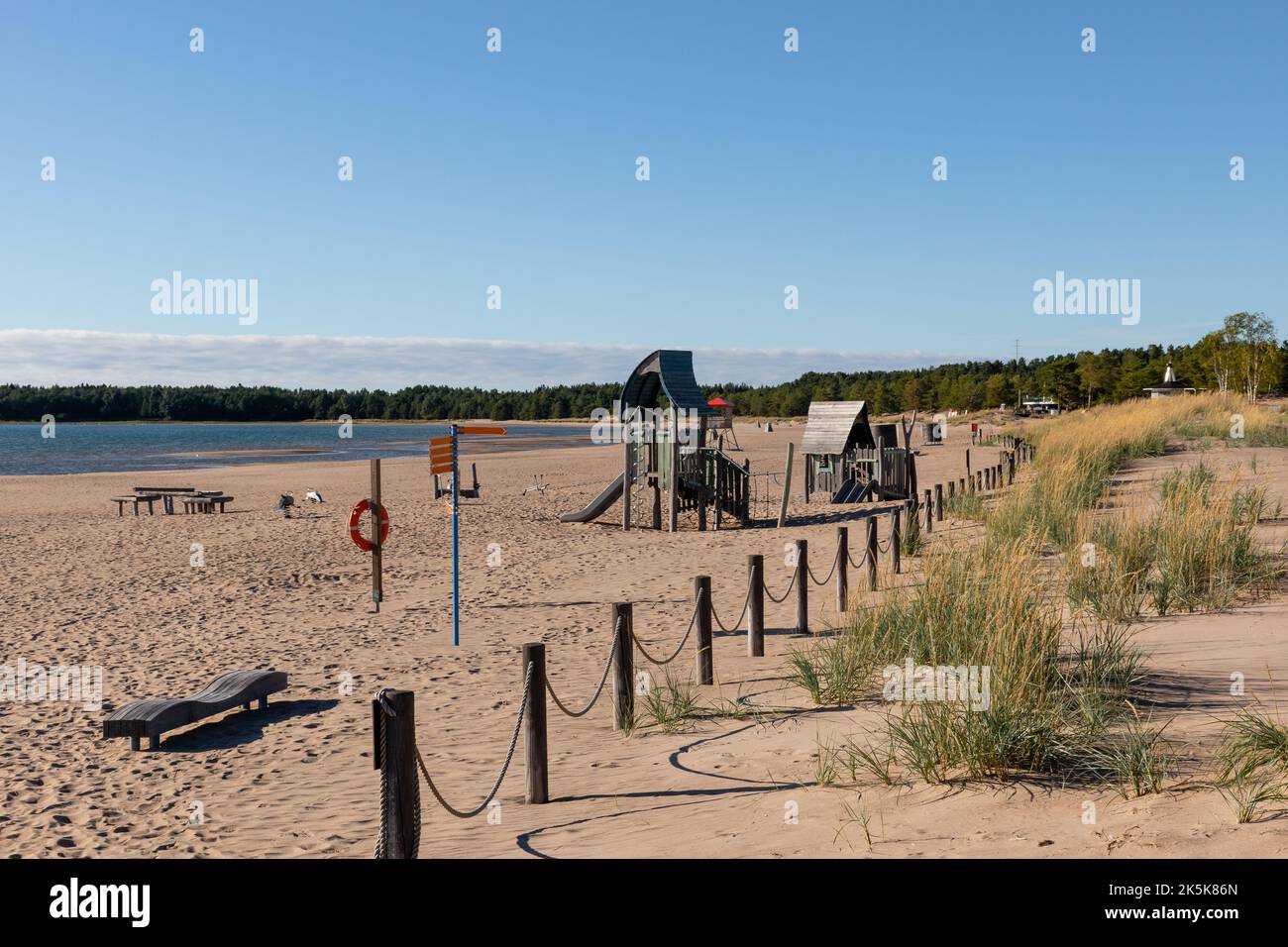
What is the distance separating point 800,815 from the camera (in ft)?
16.5

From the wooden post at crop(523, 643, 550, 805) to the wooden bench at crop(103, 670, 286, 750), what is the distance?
10.3ft

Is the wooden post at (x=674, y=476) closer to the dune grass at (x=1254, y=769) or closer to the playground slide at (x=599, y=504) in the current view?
the playground slide at (x=599, y=504)

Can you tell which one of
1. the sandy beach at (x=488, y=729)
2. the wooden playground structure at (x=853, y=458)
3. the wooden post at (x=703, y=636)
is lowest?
the sandy beach at (x=488, y=729)

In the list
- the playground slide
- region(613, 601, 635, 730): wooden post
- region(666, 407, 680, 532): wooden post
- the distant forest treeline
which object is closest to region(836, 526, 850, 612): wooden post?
region(613, 601, 635, 730): wooden post

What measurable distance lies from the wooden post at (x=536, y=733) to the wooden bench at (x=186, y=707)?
3.15 m

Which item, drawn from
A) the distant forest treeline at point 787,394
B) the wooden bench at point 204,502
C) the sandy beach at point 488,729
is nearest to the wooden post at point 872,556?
the sandy beach at point 488,729

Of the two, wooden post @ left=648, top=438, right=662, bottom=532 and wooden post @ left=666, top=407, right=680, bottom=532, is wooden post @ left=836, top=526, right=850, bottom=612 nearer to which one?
wooden post @ left=666, top=407, right=680, bottom=532

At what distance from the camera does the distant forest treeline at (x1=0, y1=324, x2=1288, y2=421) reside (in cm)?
9344

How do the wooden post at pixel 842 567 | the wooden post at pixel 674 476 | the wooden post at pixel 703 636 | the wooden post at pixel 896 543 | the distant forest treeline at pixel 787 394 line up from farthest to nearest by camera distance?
1. the distant forest treeline at pixel 787 394
2. the wooden post at pixel 674 476
3. the wooden post at pixel 896 543
4. the wooden post at pixel 842 567
5. the wooden post at pixel 703 636

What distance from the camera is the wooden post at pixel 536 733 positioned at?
566 centimetres

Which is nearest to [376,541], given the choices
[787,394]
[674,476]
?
[674,476]

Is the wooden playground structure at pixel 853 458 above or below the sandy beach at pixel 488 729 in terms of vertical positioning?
above
